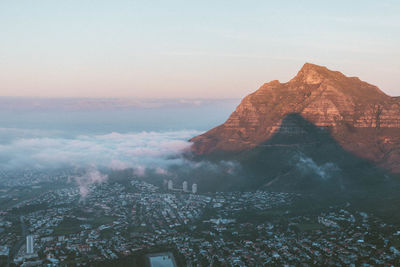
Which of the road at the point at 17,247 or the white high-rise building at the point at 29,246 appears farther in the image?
the white high-rise building at the point at 29,246

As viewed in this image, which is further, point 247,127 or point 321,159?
point 247,127


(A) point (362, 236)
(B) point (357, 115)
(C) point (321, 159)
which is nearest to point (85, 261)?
(A) point (362, 236)

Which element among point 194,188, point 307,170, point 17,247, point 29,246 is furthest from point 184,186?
point 29,246

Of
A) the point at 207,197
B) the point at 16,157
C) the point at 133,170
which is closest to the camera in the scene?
the point at 207,197

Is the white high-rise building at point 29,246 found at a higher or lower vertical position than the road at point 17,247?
higher

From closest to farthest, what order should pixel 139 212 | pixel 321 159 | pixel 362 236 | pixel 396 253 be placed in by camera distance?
pixel 396 253 < pixel 362 236 < pixel 139 212 < pixel 321 159

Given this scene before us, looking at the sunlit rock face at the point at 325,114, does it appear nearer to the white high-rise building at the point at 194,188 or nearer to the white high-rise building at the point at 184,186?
the white high-rise building at the point at 184,186

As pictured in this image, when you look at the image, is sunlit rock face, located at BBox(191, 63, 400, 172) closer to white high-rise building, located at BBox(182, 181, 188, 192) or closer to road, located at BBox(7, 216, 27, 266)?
white high-rise building, located at BBox(182, 181, 188, 192)

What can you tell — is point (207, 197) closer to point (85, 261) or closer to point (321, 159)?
point (321, 159)

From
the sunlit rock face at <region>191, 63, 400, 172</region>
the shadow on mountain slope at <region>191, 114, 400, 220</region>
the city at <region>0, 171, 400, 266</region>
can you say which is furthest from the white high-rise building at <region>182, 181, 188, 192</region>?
the sunlit rock face at <region>191, 63, 400, 172</region>

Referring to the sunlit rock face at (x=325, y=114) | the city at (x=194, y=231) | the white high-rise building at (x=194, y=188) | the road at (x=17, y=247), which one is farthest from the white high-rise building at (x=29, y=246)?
the sunlit rock face at (x=325, y=114)
